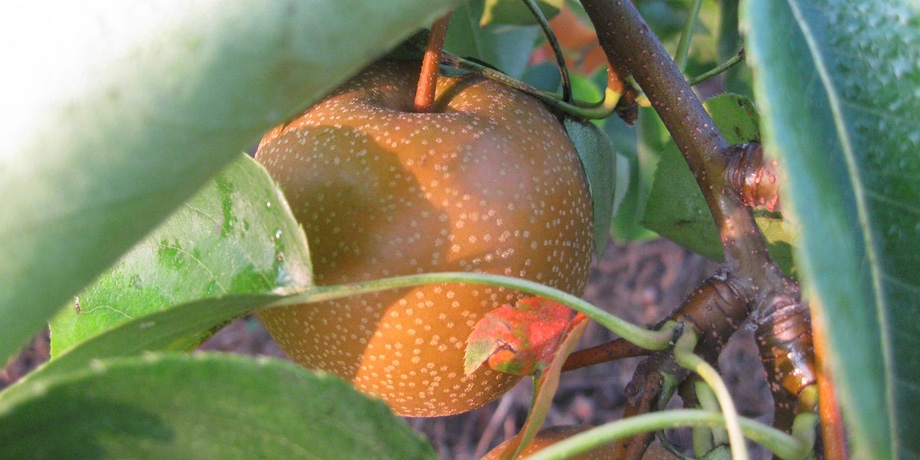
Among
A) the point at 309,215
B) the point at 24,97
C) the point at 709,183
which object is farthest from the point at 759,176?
the point at 24,97

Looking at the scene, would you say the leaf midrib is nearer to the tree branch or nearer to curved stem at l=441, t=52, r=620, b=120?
the tree branch

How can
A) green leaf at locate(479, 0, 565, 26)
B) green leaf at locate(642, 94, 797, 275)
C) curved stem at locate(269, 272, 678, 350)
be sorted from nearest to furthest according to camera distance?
curved stem at locate(269, 272, 678, 350) → green leaf at locate(642, 94, 797, 275) → green leaf at locate(479, 0, 565, 26)

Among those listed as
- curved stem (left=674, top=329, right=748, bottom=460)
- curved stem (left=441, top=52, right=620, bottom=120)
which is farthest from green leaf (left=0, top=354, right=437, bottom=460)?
curved stem (left=441, top=52, right=620, bottom=120)

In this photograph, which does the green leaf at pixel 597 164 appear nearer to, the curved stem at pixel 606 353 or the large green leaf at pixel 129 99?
the curved stem at pixel 606 353

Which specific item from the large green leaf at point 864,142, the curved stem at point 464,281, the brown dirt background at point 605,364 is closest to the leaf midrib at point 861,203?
the large green leaf at point 864,142

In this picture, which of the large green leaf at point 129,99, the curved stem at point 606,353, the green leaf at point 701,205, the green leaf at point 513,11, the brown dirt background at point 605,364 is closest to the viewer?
the large green leaf at point 129,99

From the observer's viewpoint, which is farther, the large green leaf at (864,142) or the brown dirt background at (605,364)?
the brown dirt background at (605,364)

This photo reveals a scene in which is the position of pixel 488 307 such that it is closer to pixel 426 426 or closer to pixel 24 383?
pixel 24 383
